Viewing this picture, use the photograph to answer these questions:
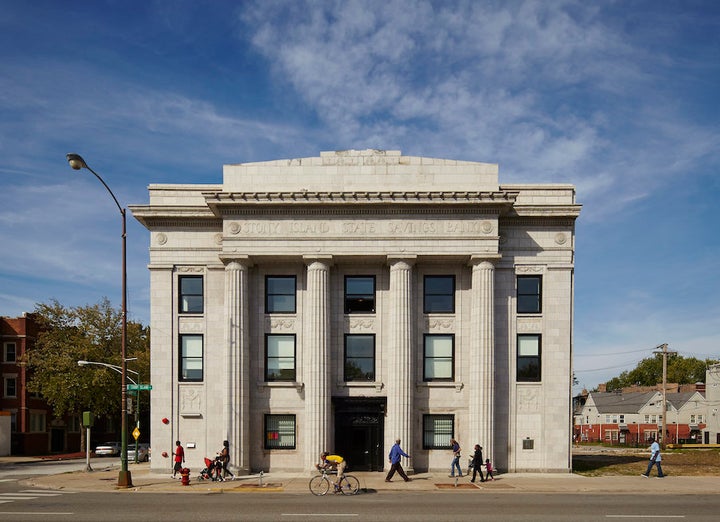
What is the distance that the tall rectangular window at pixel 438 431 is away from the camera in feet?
97.5

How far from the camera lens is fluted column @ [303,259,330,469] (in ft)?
94.6

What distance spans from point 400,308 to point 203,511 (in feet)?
45.6

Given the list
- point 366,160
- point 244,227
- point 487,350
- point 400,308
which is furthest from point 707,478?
point 244,227

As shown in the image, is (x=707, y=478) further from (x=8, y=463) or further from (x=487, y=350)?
(x=8, y=463)

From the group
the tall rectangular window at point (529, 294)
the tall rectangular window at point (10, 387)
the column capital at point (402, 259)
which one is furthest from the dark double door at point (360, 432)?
the tall rectangular window at point (10, 387)

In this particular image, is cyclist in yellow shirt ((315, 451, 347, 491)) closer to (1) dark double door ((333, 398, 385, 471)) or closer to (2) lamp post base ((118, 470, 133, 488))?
(1) dark double door ((333, 398, 385, 471))

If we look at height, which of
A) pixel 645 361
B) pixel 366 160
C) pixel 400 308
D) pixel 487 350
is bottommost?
pixel 645 361

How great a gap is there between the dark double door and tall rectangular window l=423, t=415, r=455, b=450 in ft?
7.17

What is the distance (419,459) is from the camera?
2947 cm

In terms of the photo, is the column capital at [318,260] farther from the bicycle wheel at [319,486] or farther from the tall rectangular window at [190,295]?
the bicycle wheel at [319,486]

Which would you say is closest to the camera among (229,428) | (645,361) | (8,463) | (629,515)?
(629,515)

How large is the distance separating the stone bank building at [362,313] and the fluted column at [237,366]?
0.07 meters

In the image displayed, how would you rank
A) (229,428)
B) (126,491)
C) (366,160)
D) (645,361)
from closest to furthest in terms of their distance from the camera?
1. (126,491)
2. (229,428)
3. (366,160)
4. (645,361)

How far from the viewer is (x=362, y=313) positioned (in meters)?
30.5
